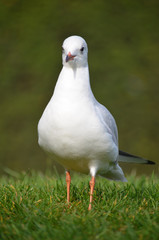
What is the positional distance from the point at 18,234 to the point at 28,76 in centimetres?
667

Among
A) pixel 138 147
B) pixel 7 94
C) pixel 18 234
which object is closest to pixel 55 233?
pixel 18 234

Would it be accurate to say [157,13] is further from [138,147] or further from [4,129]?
[4,129]

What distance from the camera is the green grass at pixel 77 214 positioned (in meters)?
3.38

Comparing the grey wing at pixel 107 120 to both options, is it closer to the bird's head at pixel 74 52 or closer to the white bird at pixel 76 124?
the white bird at pixel 76 124

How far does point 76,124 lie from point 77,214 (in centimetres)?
88

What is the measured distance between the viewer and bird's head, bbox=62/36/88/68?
4305 mm

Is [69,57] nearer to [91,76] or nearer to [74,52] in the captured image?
[74,52]

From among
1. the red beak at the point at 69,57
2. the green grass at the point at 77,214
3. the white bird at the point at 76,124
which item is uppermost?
the red beak at the point at 69,57

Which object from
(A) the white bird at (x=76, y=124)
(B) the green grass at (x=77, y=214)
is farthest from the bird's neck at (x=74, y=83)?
(B) the green grass at (x=77, y=214)

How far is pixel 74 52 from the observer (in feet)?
14.1

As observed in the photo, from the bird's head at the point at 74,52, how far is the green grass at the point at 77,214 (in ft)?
4.72

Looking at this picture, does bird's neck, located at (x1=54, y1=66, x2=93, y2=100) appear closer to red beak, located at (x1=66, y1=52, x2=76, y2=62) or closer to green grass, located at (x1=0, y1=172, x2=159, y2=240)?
red beak, located at (x1=66, y1=52, x2=76, y2=62)

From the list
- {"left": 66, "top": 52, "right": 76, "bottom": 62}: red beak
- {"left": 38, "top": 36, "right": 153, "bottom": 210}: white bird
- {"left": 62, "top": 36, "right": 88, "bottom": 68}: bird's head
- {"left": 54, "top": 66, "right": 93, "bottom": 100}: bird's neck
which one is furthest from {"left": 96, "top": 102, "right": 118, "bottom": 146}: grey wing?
{"left": 66, "top": 52, "right": 76, "bottom": 62}: red beak

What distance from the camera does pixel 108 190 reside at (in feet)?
15.9
